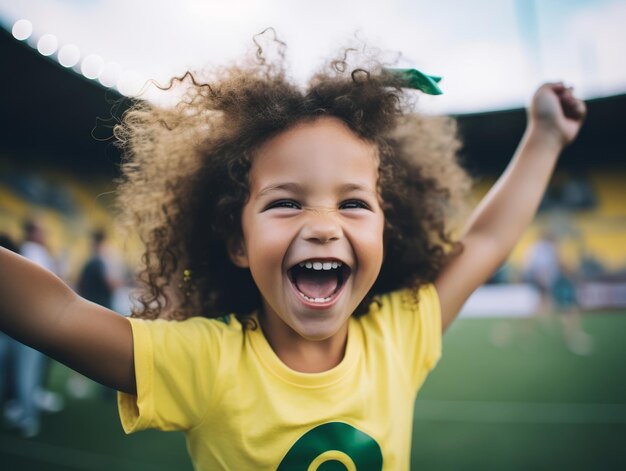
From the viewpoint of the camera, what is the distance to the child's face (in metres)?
1.20

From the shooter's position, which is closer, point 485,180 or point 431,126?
point 431,126

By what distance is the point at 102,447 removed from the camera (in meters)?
3.96

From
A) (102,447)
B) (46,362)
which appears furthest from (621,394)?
(46,362)

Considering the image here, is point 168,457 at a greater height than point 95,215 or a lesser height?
lesser

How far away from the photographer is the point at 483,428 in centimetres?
411

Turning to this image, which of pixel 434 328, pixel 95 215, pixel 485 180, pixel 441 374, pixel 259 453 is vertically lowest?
pixel 259 453

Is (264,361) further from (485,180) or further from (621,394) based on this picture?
(485,180)

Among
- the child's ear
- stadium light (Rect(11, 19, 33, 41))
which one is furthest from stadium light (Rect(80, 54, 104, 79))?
the child's ear

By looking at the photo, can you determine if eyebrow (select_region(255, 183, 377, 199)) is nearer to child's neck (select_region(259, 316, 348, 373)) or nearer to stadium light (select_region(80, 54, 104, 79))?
child's neck (select_region(259, 316, 348, 373))

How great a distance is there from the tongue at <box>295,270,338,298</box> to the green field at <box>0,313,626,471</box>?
99.3 inches

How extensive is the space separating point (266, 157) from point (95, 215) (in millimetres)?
17082

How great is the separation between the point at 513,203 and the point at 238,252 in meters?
0.90

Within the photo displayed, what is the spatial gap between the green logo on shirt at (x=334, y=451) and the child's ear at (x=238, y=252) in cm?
49

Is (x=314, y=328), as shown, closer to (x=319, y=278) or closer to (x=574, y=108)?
(x=319, y=278)
